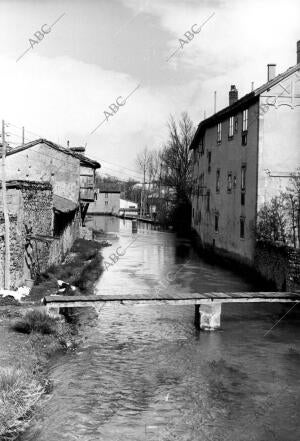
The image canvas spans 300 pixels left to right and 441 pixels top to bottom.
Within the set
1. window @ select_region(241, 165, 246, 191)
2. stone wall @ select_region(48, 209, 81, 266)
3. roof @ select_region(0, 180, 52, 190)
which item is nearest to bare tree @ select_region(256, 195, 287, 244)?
window @ select_region(241, 165, 246, 191)

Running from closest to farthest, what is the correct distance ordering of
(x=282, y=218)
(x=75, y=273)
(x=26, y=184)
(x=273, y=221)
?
(x=26, y=184) → (x=75, y=273) → (x=273, y=221) → (x=282, y=218)

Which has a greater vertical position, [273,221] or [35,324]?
[273,221]

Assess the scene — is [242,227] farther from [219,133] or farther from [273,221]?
[219,133]

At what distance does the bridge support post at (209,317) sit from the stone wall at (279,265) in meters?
5.40

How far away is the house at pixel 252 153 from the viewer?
28594mm

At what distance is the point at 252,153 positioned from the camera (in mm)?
29938

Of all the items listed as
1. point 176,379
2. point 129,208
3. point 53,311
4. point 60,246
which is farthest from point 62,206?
point 129,208

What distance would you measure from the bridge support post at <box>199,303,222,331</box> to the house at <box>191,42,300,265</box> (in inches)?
449

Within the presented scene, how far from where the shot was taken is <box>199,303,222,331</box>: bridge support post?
1828cm

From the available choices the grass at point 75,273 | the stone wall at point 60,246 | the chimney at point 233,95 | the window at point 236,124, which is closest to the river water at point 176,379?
the grass at point 75,273

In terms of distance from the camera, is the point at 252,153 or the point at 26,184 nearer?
the point at 26,184

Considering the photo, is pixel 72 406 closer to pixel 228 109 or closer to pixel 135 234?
pixel 228 109

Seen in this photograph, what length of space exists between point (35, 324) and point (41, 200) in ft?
28.7

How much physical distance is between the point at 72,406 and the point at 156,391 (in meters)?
2.14
